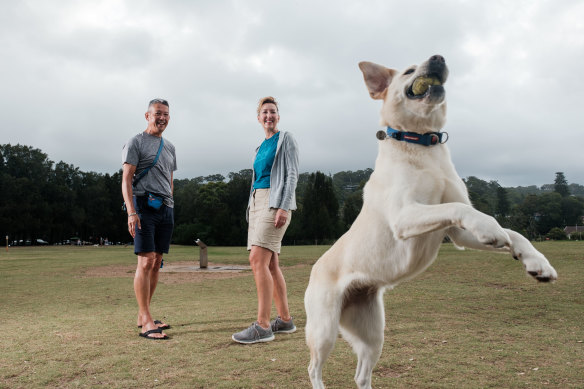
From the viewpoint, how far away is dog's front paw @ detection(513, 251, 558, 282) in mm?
1988

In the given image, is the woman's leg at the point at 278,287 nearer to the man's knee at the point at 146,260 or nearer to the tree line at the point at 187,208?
the man's knee at the point at 146,260

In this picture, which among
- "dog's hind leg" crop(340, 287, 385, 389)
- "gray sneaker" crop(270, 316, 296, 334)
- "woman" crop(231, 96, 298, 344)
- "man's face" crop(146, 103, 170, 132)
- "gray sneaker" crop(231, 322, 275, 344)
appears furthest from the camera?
"man's face" crop(146, 103, 170, 132)

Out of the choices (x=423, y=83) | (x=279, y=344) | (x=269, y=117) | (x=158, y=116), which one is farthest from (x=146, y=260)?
(x=423, y=83)

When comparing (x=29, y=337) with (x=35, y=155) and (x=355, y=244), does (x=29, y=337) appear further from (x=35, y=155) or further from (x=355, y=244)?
(x=35, y=155)

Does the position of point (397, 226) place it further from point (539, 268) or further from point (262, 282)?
point (262, 282)

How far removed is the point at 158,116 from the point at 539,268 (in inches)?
181

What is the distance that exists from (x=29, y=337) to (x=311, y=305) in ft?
13.1

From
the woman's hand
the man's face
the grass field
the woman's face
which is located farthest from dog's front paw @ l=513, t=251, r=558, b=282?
the man's face

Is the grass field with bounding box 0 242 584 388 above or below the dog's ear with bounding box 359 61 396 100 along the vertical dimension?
below

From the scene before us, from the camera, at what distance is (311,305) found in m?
2.79

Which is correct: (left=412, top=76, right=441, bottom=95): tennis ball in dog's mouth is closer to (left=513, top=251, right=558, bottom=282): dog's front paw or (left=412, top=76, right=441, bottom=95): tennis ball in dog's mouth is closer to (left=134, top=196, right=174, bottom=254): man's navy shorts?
(left=513, top=251, right=558, bottom=282): dog's front paw

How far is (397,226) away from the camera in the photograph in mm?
2273

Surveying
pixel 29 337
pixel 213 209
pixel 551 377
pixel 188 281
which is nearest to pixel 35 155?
pixel 213 209

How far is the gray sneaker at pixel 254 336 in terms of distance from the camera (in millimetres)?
4591
